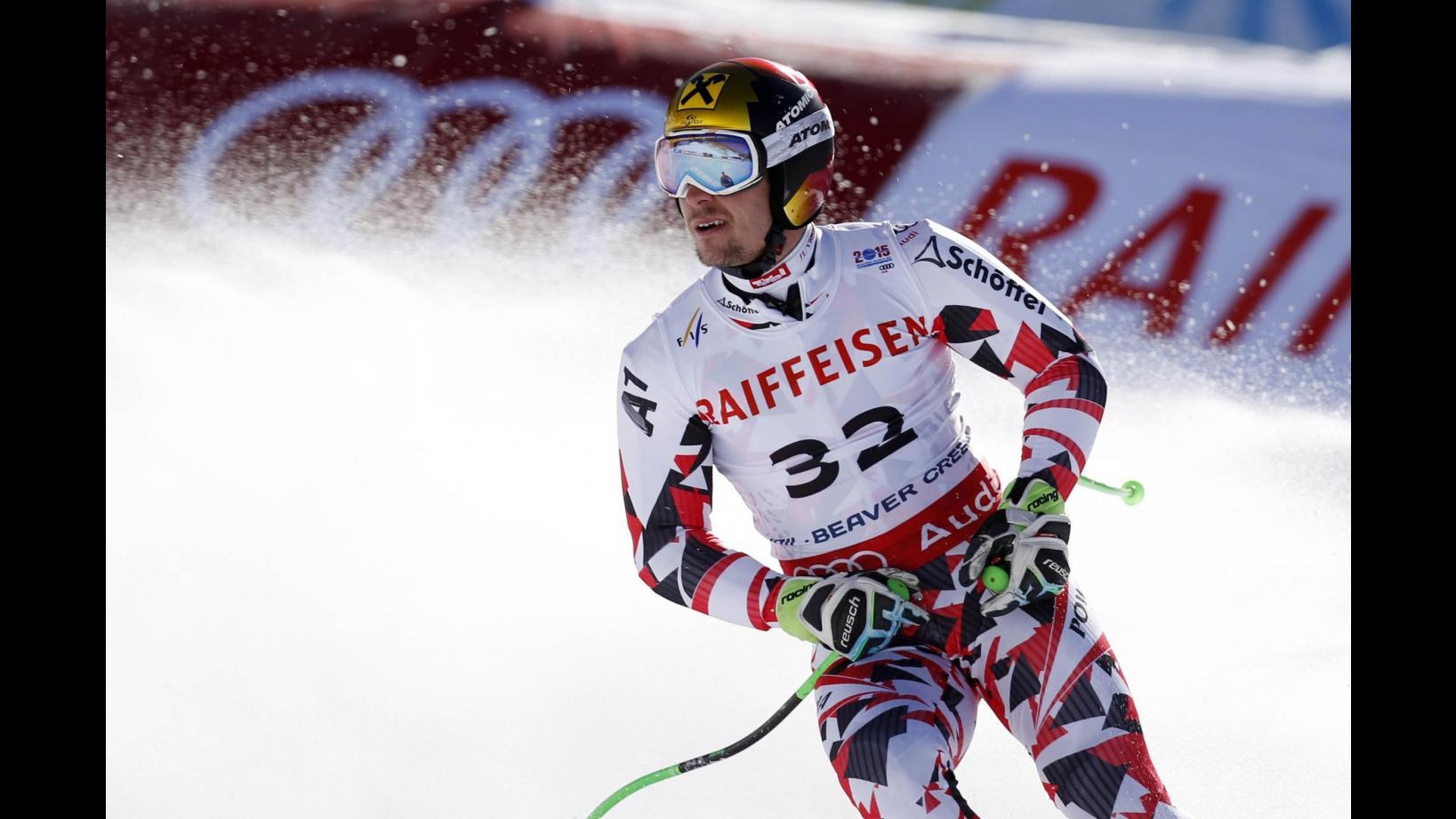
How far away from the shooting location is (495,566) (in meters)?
5.91

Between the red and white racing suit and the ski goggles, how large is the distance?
236 millimetres

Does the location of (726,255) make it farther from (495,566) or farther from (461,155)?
(461,155)

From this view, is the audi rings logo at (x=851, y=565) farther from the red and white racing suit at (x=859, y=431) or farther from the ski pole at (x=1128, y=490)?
the ski pole at (x=1128, y=490)

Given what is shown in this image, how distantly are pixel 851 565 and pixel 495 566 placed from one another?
8.32ft

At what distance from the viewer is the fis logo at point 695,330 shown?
3.64m

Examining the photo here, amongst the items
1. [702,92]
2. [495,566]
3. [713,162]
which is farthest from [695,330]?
[495,566]

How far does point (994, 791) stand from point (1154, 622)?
1.20 m

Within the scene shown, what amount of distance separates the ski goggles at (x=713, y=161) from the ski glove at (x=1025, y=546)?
91cm

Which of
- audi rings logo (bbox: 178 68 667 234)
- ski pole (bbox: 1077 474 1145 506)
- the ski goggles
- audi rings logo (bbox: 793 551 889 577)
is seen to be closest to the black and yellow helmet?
the ski goggles

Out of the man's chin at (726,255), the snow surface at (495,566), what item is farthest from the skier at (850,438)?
the snow surface at (495,566)

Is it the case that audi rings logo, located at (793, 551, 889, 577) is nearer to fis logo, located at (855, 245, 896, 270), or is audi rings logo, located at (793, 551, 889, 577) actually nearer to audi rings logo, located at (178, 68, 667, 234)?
fis logo, located at (855, 245, 896, 270)

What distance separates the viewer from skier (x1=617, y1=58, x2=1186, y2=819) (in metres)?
3.36

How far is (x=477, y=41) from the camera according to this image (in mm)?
8359
